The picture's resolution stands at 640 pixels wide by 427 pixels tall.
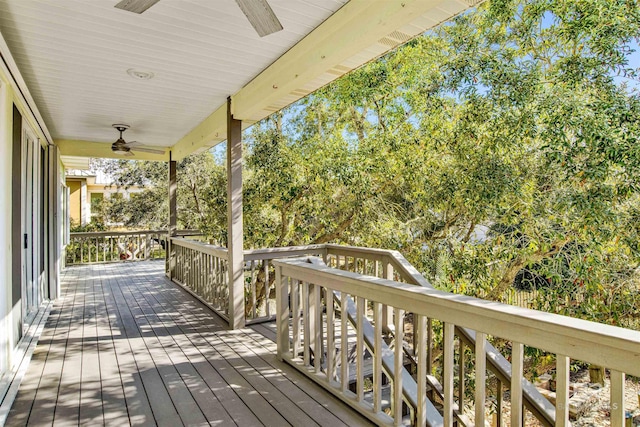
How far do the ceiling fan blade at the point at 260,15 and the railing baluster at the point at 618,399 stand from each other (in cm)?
211

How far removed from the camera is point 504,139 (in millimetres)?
5070

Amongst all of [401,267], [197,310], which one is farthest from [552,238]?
[197,310]

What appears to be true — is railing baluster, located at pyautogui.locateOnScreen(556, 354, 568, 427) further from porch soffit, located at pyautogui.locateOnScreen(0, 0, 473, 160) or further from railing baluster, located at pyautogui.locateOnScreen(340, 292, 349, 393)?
porch soffit, located at pyautogui.locateOnScreen(0, 0, 473, 160)

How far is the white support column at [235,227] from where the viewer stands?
425cm

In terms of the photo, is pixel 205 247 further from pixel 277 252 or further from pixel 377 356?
pixel 377 356

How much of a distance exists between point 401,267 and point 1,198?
10.1ft

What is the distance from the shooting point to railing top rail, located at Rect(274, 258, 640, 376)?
122cm

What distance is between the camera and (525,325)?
146 centimetres

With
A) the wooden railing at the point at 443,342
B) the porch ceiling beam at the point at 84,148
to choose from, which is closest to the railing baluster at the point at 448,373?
the wooden railing at the point at 443,342

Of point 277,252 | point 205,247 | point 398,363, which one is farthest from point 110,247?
point 398,363

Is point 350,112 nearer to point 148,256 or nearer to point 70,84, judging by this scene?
point 70,84

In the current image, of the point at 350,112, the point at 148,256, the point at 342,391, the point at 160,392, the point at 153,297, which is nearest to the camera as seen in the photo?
the point at 342,391

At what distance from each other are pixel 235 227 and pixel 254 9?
2.63 metres

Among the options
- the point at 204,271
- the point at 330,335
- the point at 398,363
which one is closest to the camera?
the point at 398,363
